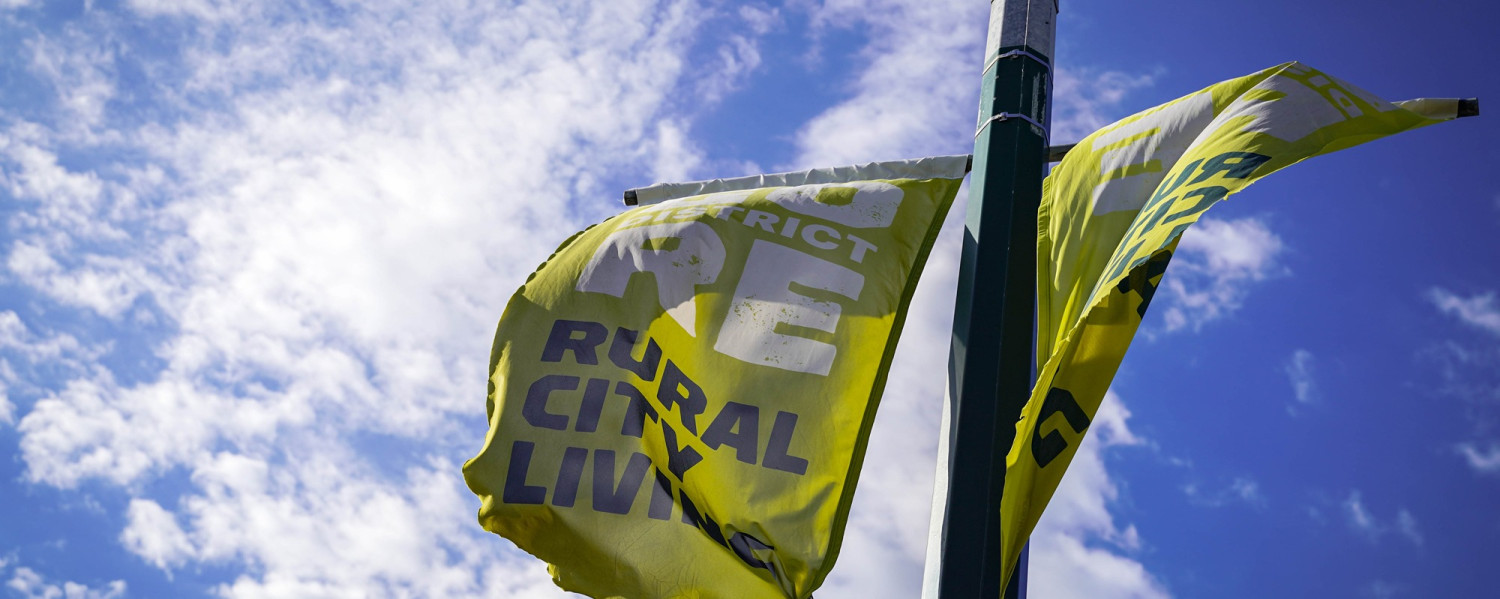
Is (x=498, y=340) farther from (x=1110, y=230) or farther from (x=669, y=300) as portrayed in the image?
(x=1110, y=230)

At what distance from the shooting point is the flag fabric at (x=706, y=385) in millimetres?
5371

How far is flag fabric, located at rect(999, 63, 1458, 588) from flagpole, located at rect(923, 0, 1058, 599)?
0.18 metres

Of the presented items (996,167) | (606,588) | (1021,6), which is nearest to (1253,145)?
(996,167)

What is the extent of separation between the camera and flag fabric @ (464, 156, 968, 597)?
5371 mm

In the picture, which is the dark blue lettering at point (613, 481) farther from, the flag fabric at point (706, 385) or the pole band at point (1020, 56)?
the pole band at point (1020, 56)

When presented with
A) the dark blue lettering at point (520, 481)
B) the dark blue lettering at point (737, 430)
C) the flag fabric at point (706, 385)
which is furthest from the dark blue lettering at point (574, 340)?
the dark blue lettering at point (737, 430)

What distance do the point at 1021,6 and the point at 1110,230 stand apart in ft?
5.80

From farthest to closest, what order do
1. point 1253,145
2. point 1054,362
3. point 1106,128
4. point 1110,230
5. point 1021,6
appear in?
point 1021,6 < point 1106,128 < point 1110,230 < point 1253,145 < point 1054,362

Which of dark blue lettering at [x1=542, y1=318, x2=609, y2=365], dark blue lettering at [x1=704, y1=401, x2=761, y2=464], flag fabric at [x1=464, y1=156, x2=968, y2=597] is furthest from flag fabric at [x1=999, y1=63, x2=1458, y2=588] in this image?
dark blue lettering at [x1=542, y1=318, x2=609, y2=365]

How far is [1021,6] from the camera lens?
21.7 feet

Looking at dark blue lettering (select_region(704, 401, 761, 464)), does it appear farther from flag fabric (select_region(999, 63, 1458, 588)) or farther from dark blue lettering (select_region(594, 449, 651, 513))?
flag fabric (select_region(999, 63, 1458, 588))

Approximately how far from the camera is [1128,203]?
5.48 metres

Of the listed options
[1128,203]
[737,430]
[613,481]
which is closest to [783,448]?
[737,430]

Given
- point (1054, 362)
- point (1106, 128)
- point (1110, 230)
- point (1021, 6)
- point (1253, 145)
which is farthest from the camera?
point (1021, 6)
